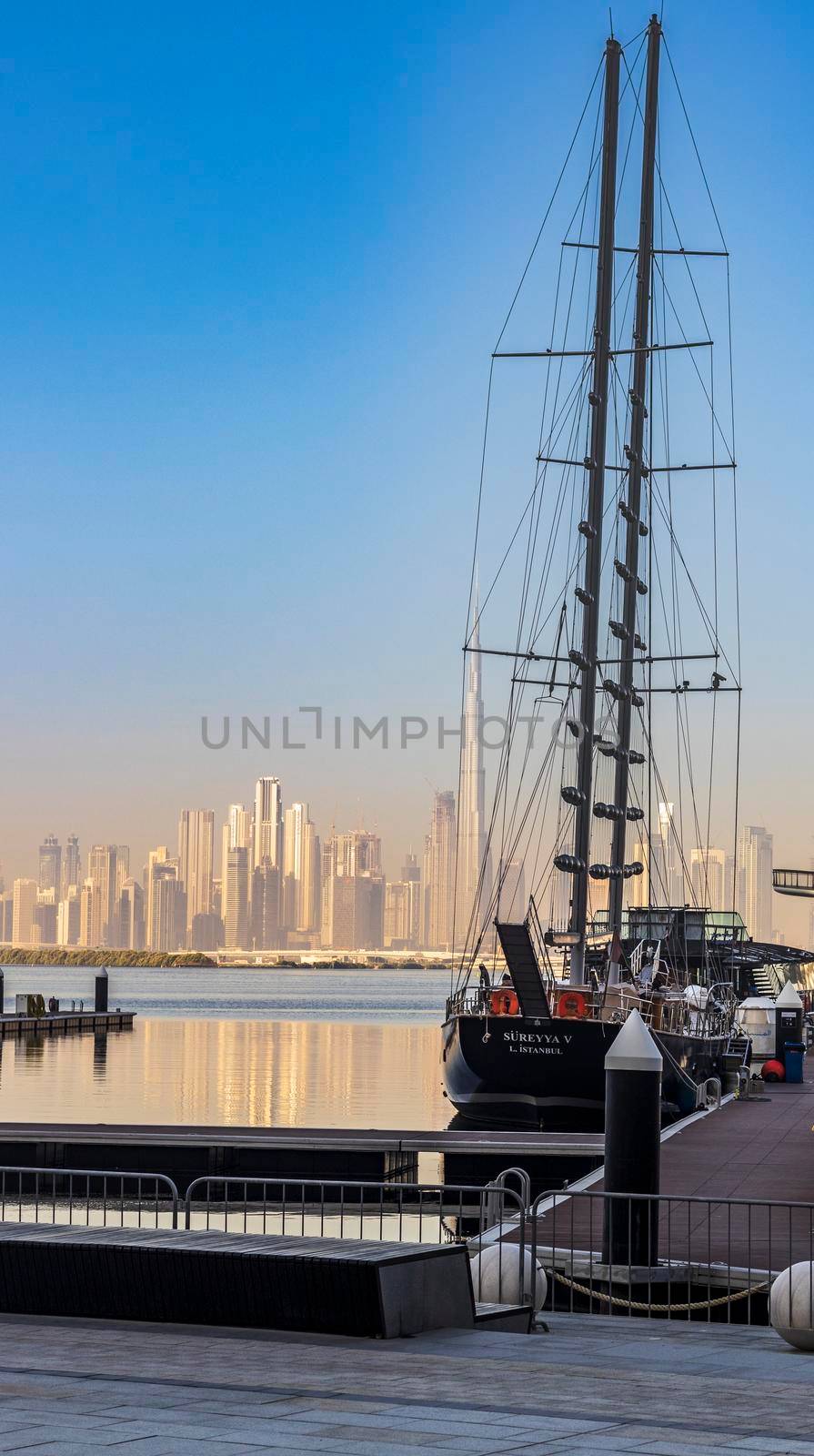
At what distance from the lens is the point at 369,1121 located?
42.2 meters

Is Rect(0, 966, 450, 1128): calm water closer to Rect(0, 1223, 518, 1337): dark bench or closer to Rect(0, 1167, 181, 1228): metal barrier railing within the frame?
Rect(0, 1167, 181, 1228): metal barrier railing

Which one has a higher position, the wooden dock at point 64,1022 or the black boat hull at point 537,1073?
the black boat hull at point 537,1073

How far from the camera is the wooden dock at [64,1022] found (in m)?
82.9

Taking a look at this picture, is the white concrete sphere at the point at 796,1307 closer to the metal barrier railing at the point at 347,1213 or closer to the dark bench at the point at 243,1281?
the dark bench at the point at 243,1281

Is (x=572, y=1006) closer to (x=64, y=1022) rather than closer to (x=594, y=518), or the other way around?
(x=594, y=518)

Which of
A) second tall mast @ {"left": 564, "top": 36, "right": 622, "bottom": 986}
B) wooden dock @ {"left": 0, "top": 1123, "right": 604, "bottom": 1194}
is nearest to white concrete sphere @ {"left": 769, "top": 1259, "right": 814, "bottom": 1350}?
wooden dock @ {"left": 0, "top": 1123, "right": 604, "bottom": 1194}

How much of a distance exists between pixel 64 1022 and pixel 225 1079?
32.9 m

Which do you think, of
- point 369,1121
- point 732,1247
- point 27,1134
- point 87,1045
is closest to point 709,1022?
point 369,1121

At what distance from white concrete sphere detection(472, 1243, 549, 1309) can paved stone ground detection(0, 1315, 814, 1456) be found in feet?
3.67

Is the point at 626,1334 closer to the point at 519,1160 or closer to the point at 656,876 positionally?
the point at 519,1160

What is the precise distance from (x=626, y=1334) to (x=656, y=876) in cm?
4583

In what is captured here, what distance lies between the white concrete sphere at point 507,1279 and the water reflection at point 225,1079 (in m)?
28.7

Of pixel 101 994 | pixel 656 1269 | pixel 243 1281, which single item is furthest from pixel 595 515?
pixel 101 994

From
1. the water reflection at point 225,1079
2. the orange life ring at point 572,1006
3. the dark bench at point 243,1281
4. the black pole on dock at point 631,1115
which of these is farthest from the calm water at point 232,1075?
the dark bench at point 243,1281
